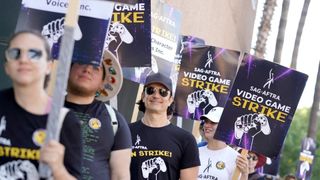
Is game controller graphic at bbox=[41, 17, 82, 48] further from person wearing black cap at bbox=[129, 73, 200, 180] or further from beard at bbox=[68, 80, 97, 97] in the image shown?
beard at bbox=[68, 80, 97, 97]

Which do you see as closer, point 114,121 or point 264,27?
point 114,121

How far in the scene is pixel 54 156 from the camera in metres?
3.84

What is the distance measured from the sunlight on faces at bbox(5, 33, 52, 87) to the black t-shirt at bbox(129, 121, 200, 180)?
8.58ft

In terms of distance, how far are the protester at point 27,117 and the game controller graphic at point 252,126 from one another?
4059 millimetres

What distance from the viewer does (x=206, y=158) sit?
7922 mm

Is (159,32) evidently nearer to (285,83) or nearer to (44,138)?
(285,83)

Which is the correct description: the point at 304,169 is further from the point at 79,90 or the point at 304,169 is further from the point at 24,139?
the point at 24,139

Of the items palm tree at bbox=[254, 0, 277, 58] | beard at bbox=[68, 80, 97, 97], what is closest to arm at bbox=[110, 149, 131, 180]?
beard at bbox=[68, 80, 97, 97]

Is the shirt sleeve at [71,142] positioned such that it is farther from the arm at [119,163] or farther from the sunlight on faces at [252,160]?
the sunlight on faces at [252,160]

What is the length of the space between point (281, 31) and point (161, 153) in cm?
1774

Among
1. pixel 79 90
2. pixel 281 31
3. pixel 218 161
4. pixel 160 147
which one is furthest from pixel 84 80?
pixel 281 31

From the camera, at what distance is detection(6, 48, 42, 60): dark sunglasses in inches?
160

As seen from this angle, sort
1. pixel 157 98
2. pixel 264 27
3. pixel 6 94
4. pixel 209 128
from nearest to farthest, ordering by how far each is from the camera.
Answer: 1. pixel 6 94
2. pixel 157 98
3. pixel 209 128
4. pixel 264 27

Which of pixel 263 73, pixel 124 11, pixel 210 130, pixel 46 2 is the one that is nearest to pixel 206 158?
pixel 210 130
